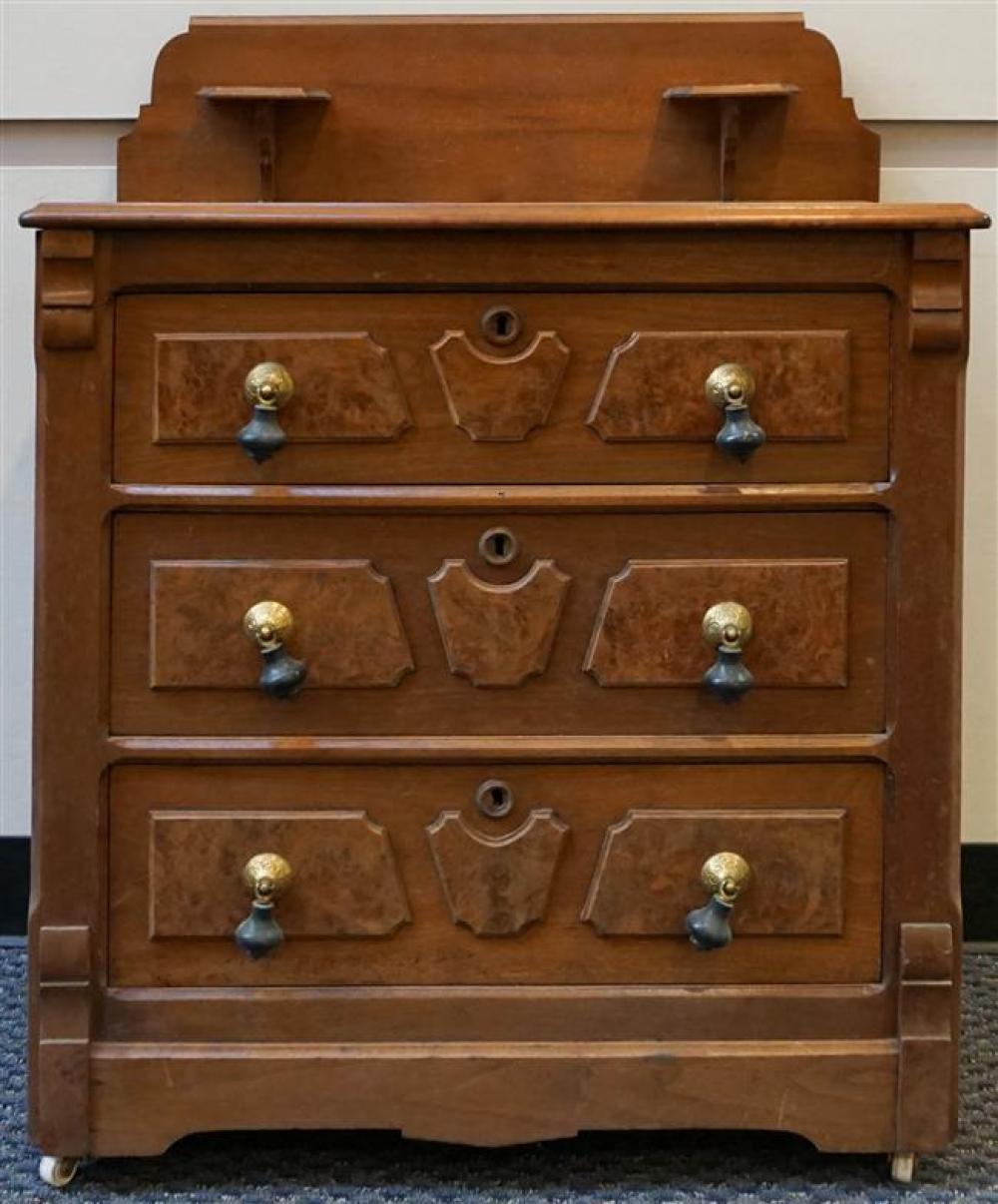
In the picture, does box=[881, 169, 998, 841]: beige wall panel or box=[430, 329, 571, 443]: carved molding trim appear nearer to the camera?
box=[430, 329, 571, 443]: carved molding trim

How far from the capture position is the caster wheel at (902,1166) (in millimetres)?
1213

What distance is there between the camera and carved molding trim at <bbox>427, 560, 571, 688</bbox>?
46.0 inches

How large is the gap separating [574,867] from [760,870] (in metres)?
0.15

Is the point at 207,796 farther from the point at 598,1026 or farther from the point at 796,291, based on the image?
the point at 796,291

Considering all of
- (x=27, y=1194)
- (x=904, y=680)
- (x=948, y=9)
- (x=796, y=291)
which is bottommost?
(x=27, y=1194)

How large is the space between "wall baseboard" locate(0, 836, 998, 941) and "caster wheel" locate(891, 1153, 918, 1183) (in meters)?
0.52

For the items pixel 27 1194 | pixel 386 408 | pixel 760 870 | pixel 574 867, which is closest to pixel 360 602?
pixel 386 408

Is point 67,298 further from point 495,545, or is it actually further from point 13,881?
point 13,881

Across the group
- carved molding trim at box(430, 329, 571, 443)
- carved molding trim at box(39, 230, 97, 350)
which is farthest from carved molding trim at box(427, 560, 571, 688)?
carved molding trim at box(39, 230, 97, 350)

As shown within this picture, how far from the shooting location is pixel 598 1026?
1.19 meters

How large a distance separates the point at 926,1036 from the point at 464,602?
51 cm

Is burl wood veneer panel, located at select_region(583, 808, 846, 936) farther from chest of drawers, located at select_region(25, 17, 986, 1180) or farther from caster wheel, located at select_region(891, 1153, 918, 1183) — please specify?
A: caster wheel, located at select_region(891, 1153, 918, 1183)

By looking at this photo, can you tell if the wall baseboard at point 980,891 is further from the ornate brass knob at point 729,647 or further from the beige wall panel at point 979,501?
the ornate brass knob at point 729,647

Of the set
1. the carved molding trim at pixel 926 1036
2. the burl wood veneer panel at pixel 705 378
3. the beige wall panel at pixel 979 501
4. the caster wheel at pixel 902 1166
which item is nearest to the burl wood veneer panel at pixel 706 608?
the burl wood veneer panel at pixel 705 378
